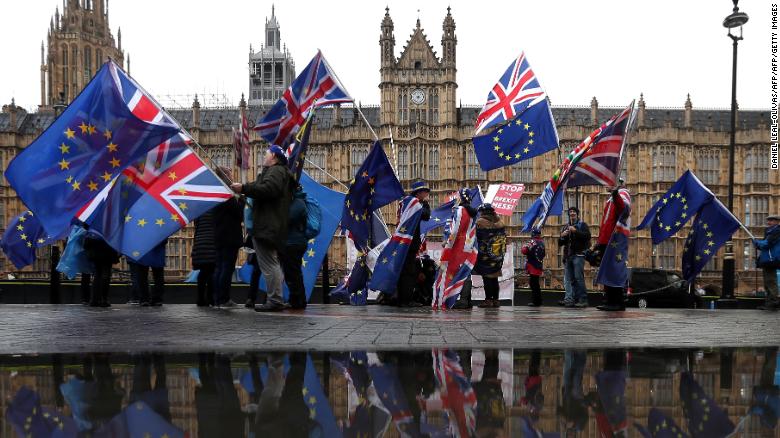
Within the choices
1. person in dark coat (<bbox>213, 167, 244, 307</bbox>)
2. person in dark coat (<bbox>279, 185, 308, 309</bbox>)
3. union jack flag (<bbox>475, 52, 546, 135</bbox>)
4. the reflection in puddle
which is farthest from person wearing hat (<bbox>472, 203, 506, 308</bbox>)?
the reflection in puddle

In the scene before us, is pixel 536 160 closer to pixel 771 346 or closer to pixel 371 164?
pixel 371 164

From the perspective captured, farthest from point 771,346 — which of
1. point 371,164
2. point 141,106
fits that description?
point 371,164

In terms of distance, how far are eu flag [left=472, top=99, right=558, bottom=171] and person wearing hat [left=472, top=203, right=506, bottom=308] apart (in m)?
1.07

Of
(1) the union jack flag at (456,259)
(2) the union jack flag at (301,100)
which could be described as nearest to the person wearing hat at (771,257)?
(1) the union jack flag at (456,259)

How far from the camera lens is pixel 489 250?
11.9 meters

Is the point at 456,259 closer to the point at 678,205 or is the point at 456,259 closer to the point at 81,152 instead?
the point at 678,205

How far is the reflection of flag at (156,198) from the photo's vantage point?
807 cm

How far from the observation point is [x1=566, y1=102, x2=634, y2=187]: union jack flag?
11.3m

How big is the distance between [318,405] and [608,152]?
28.7 feet

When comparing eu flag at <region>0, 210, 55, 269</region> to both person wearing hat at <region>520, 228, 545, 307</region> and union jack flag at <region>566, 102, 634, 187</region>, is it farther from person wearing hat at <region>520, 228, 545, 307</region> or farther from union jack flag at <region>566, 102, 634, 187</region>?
union jack flag at <region>566, 102, 634, 187</region>

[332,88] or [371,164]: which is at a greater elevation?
[332,88]

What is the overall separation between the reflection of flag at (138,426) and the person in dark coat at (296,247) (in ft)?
20.6

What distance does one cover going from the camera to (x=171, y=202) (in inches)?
321

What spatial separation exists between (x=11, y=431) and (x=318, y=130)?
43.4 meters
